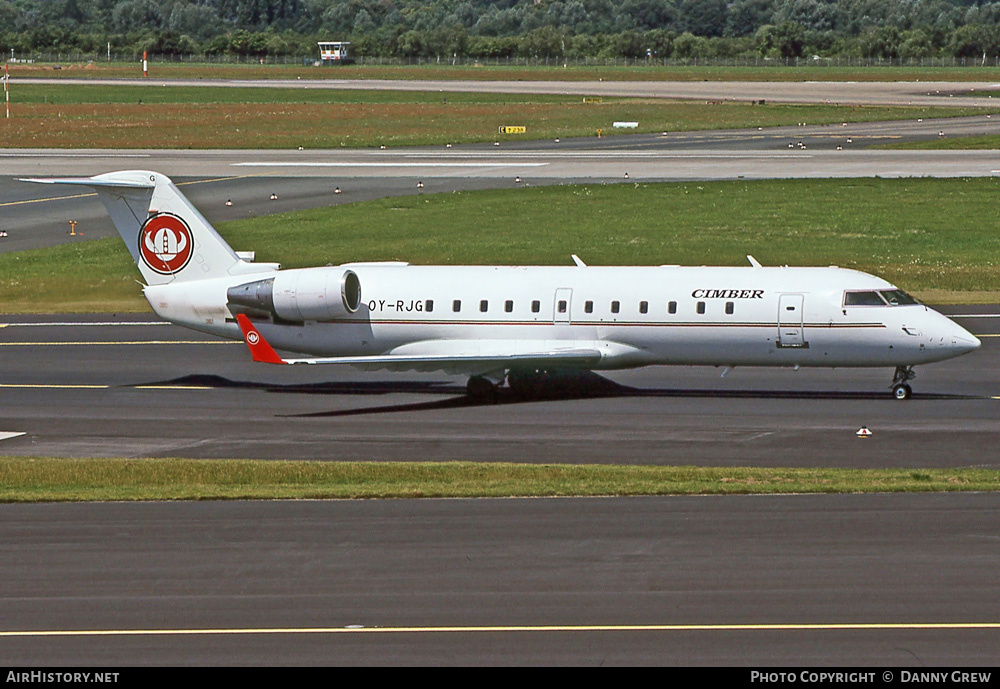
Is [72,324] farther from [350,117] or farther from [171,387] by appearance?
[350,117]

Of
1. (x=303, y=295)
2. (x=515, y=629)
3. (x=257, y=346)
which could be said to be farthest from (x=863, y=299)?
(x=515, y=629)

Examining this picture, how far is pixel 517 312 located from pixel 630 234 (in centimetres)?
2943

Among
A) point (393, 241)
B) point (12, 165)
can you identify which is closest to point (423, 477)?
point (393, 241)

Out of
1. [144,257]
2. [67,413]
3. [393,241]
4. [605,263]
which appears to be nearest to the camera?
[67,413]

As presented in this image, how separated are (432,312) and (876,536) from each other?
55.7ft

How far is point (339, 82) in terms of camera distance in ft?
590

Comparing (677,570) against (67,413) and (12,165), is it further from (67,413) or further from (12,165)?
(12,165)

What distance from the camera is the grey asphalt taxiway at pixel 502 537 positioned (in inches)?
728

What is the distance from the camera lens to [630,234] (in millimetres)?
65688

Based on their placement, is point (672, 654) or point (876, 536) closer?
point (672, 654)

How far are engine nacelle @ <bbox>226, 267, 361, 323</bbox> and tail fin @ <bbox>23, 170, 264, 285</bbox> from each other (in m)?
1.45

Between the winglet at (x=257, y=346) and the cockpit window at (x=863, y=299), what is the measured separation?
14088 millimetres

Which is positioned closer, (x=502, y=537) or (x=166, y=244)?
(x=502, y=537)

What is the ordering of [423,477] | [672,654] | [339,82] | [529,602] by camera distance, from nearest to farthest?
1. [672,654]
2. [529,602]
3. [423,477]
4. [339,82]
